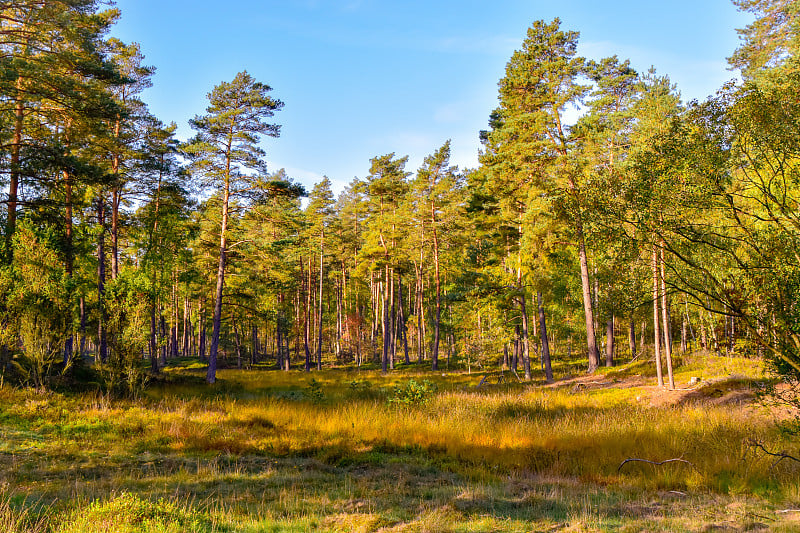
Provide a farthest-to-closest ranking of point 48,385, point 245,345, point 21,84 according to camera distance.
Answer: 1. point 245,345
2. point 21,84
3. point 48,385

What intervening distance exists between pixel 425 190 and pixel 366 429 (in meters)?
22.9

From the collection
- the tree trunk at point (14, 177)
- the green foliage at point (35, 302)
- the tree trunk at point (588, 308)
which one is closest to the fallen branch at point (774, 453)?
the tree trunk at point (588, 308)

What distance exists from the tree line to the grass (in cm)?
212

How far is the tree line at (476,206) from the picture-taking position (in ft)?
23.0

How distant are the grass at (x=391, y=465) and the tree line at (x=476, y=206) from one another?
212cm

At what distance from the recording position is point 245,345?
4944 centimetres

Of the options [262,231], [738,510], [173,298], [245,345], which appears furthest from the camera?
[245,345]

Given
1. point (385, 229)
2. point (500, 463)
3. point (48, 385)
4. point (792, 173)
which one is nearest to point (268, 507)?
point (500, 463)

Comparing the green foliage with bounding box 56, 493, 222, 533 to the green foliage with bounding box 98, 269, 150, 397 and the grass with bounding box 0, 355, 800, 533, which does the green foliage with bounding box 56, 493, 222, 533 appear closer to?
the grass with bounding box 0, 355, 800, 533

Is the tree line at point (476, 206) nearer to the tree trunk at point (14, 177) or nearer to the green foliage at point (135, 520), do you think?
the tree trunk at point (14, 177)

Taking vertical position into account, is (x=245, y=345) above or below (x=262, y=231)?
below

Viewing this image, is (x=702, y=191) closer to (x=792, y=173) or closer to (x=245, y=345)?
(x=792, y=173)

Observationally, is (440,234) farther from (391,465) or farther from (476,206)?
(391,465)

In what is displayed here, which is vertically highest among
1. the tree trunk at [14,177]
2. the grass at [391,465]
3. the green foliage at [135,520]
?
the tree trunk at [14,177]
